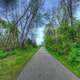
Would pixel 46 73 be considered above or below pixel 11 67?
above

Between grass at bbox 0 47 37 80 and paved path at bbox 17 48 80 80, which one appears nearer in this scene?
paved path at bbox 17 48 80 80

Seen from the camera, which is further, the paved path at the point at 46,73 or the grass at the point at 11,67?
the grass at the point at 11,67

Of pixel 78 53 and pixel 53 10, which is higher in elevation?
pixel 53 10

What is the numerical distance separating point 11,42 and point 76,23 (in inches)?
973

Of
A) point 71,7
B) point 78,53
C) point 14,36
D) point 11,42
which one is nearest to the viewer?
point 78,53

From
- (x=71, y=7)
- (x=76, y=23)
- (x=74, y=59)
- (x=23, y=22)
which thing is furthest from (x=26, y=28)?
(x=74, y=59)

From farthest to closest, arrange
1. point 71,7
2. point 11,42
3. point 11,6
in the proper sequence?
point 11,42 → point 11,6 → point 71,7

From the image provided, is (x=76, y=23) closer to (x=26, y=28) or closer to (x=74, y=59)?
(x=74, y=59)

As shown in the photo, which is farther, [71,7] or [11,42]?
[11,42]

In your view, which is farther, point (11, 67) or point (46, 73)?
point (11, 67)

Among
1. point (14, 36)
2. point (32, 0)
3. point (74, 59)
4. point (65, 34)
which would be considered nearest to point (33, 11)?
point (32, 0)

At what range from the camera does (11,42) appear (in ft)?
179

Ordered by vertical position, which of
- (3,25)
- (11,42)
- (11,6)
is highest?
(11,6)

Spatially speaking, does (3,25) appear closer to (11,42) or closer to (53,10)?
(11,42)
